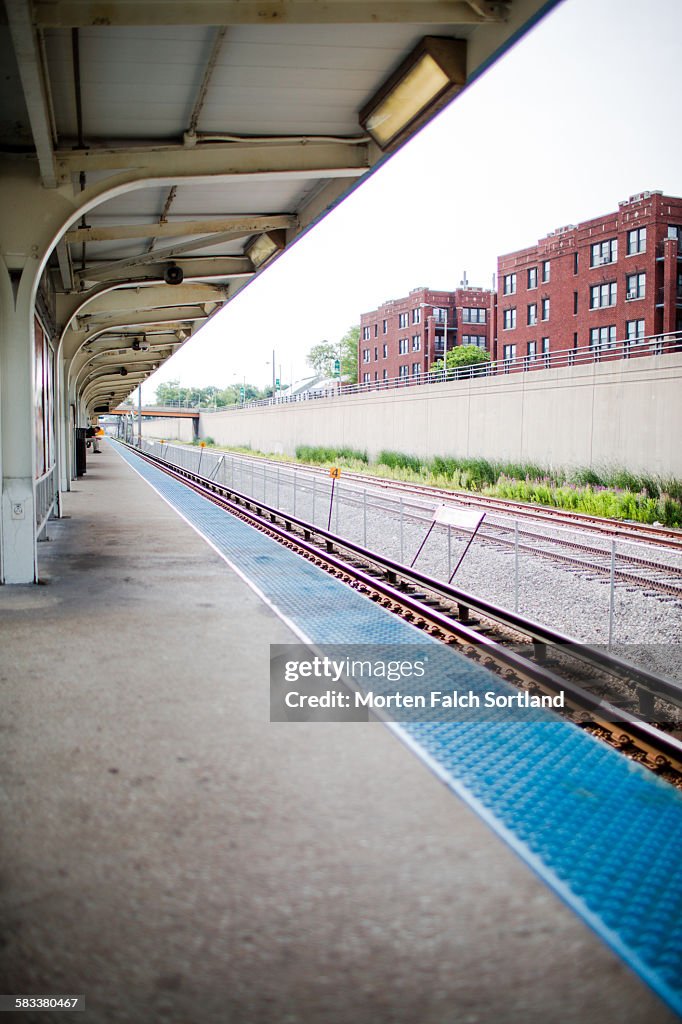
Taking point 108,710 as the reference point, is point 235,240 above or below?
A: above

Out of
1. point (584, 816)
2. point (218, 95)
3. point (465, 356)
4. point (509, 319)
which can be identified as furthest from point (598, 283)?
point (584, 816)

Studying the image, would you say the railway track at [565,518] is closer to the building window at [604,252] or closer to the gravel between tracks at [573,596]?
the gravel between tracks at [573,596]

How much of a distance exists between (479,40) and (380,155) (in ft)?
7.69

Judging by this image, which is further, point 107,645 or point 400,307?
point 400,307

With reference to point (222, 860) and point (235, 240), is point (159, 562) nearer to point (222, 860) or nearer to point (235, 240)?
point (235, 240)

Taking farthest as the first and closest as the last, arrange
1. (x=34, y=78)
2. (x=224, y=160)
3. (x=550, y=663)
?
(x=224, y=160) → (x=550, y=663) → (x=34, y=78)

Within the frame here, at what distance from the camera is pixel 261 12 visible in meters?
5.52

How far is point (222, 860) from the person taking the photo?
10.3 feet

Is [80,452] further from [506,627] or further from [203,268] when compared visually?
[506,627]

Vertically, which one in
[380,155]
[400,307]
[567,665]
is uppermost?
[400,307]

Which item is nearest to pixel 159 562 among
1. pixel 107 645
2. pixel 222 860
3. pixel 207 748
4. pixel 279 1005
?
pixel 107 645

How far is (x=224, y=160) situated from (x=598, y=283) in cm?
3664

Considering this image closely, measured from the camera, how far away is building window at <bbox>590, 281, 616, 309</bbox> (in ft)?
132

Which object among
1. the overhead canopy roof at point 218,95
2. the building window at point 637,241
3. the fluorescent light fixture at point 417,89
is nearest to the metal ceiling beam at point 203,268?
the overhead canopy roof at point 218,95
